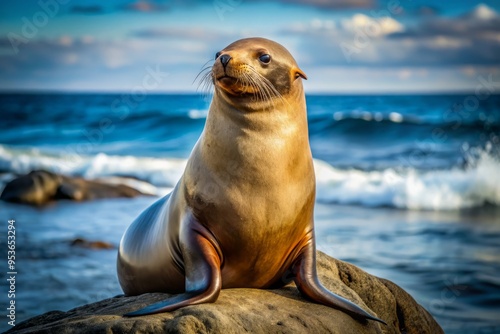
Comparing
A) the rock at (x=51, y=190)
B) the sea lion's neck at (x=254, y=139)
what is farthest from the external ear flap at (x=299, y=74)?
the rock at (x=51, y=190)

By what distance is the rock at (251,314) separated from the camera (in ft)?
14.0

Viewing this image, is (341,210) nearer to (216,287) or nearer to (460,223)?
(460,223)

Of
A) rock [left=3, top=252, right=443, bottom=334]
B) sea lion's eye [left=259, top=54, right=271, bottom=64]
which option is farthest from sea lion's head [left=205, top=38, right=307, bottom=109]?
rock [left=3, top=252, right=443, bottom=334]

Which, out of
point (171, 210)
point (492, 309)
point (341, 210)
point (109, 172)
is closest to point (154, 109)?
point (109, 172)

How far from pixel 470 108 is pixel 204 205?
3358cm

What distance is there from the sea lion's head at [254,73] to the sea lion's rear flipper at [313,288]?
1.05 m

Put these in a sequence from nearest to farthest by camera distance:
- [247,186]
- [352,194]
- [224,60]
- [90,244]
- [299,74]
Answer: [224,60], [247,186], [299,74], [90,244], [352,194]

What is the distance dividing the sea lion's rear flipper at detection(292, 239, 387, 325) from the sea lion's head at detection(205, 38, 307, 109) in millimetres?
1055

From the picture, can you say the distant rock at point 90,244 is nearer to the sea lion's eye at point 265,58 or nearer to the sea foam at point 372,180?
the sea foam at point 372,180

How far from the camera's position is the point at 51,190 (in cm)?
1523

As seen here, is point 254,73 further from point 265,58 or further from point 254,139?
point 254,139

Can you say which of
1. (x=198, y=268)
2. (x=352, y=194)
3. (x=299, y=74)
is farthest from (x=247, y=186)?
(x=352, y=194)

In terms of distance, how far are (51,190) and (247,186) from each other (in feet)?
36.3

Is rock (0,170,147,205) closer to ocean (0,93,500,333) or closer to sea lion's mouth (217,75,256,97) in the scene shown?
ocean (0,93,500,333)
